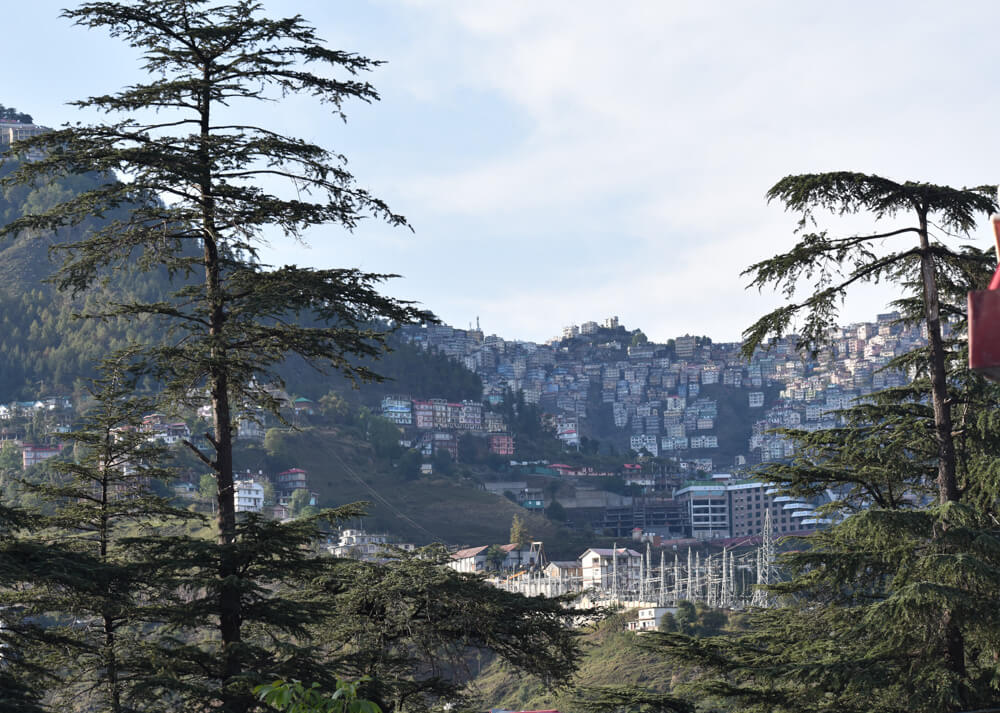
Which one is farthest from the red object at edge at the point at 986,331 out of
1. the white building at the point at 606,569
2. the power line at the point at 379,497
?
the power line at the point at 379,497

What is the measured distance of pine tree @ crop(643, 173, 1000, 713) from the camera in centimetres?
1186

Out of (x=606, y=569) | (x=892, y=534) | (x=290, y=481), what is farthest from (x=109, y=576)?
(x=290, y=481)

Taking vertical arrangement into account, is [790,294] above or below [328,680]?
above

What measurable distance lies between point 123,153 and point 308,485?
532ft

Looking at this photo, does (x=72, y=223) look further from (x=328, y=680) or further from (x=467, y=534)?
(x=467, y=534)

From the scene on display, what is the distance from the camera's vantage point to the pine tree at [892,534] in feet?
38.9

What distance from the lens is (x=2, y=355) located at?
7643 inches

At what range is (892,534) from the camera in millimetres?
12156

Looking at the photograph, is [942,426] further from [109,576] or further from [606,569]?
[606,569]

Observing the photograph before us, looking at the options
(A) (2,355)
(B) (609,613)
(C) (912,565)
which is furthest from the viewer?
(A) (2,355)

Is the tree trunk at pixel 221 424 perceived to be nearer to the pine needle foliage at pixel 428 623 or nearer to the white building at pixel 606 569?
the pine needle foliage at pixel 428 623

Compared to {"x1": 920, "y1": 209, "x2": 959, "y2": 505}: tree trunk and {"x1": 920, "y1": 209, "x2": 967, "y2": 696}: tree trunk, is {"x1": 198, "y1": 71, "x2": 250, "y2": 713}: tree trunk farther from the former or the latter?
{"x1": 920, "y1": 209, "x2": 959, "y2": 505}: tree trunk

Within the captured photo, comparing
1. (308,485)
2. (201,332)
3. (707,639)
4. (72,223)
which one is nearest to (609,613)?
(707,639)

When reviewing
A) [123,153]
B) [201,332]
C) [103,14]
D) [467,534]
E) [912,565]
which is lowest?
[467,534]
